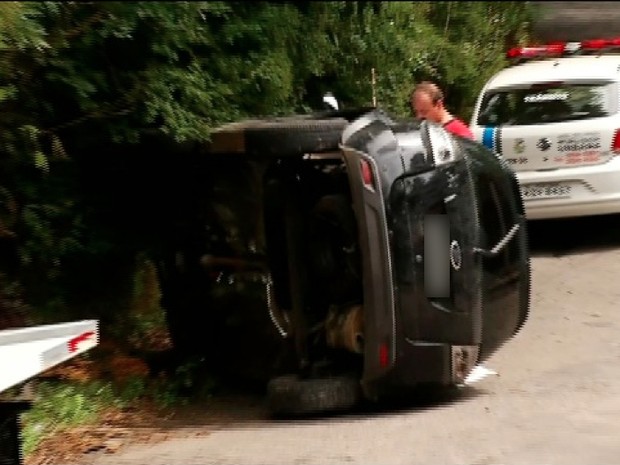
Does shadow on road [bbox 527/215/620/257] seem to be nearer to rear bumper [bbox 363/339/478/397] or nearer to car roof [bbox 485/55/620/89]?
car roof [bbox 485/55/620/89]

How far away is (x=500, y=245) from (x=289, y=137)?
4.86 feet

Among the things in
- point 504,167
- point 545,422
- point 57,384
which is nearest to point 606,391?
point 545,422

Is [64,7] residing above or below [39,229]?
above

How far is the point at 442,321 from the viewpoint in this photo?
5.30 m

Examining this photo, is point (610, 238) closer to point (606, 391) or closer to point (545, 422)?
point (606, 391)

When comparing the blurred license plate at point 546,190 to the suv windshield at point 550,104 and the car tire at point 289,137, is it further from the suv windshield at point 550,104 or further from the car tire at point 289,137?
the car tire at point 289,137

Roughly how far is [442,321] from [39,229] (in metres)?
3.11

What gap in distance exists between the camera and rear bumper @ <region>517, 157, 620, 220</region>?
26.7 feet

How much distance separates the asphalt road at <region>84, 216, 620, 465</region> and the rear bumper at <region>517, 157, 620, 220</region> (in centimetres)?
129

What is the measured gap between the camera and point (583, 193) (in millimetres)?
8289

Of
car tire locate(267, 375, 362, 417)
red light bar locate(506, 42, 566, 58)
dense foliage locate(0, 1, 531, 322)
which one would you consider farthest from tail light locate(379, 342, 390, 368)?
red light bar locate(506, 42, 566, 58)

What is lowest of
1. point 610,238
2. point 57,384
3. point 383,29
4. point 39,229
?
point 57,384

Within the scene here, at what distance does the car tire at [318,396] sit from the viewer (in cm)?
554

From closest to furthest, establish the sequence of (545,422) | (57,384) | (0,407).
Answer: (0,407) → (545,422) → (57,384)
